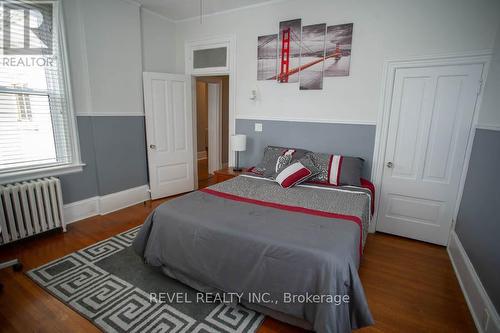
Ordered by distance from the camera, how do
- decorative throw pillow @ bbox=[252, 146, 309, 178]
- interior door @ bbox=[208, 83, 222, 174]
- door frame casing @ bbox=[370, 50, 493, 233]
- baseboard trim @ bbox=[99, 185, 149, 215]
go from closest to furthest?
door frame casing @ bbox=[370, 50, 493, 233]
decorative throw pillow @ bbox=[252, 146, 309, 178]
baseboard trim @ bbox=[99, 185, 149, 215]
interior door @ bbox=[208, 83, 222, 174]

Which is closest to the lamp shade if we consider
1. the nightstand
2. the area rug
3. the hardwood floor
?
the nightstand

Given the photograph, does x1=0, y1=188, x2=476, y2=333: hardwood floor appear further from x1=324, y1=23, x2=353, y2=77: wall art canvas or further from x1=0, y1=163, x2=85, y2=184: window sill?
x1=324, y1=23, x2=353, y2=77: wall art canvas

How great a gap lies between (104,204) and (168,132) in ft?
4.48

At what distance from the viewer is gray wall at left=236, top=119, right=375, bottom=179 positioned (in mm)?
3076

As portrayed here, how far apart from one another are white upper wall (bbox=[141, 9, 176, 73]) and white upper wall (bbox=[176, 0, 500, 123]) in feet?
1.24

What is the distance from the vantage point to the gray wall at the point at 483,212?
1.73 metres

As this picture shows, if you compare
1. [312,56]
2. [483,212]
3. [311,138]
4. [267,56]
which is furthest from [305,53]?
[483,212]

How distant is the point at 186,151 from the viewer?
427 centimetres

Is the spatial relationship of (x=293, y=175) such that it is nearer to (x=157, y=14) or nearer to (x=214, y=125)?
(x=214, y=125)

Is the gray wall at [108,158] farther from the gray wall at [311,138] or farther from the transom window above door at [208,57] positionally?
the gray wall at [311,138]

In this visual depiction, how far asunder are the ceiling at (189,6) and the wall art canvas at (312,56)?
790mm

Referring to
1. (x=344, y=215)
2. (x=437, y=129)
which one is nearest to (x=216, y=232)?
(x=344, y=215)

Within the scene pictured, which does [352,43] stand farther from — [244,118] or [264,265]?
[264,265]

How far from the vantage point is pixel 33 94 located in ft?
9.00
